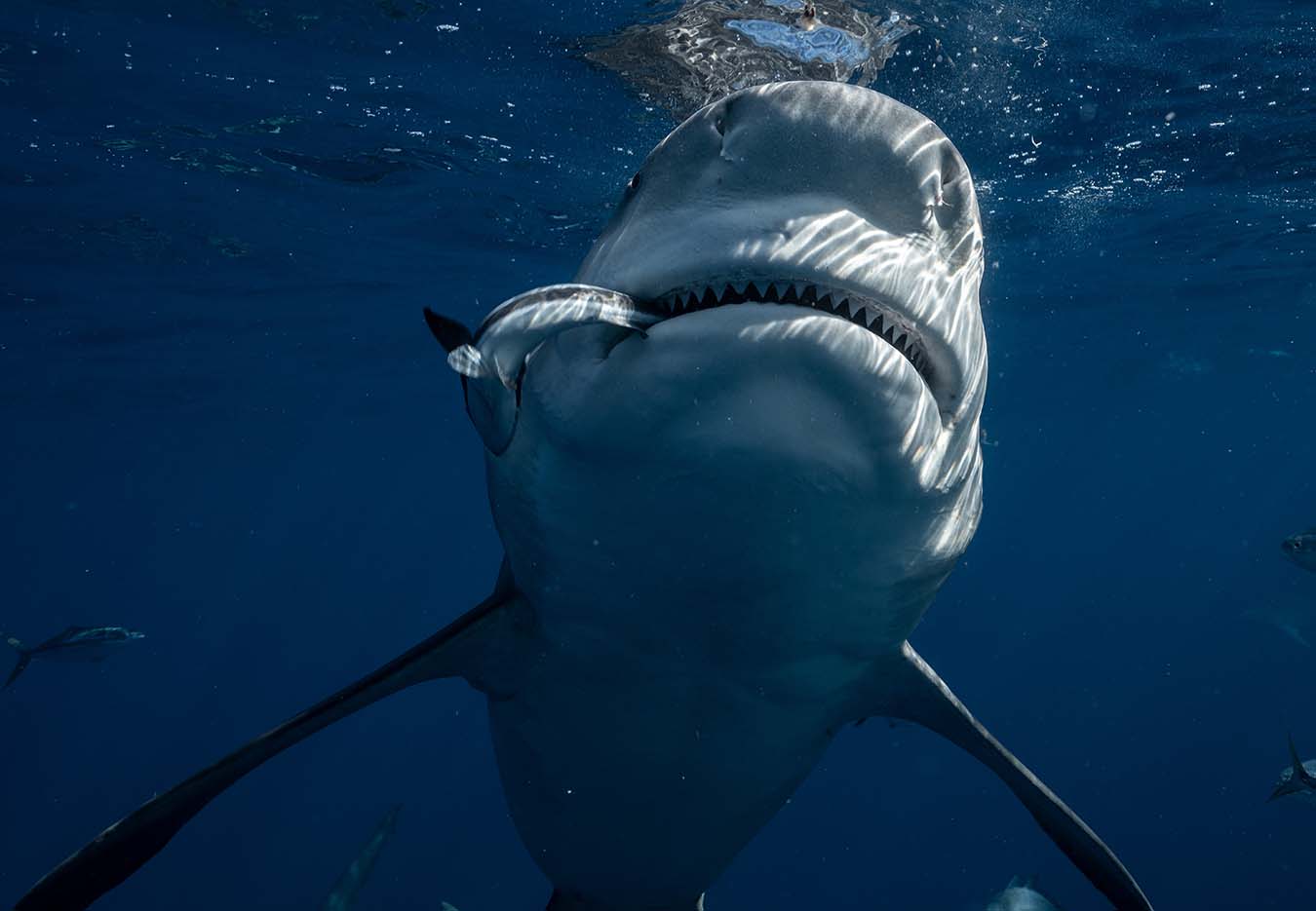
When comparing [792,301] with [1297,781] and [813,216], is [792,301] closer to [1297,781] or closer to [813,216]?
[813,216]

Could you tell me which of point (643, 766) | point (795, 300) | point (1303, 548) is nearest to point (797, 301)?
point (795, 300)

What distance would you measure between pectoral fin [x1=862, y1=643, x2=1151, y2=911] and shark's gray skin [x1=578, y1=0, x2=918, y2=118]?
25.9 ft

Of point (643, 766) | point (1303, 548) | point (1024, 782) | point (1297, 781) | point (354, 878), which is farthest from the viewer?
point (1303, 548)

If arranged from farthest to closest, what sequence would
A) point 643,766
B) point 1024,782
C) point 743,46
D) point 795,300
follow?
point 743,46 → point 1024,782 → point 643,766 → point 795,300

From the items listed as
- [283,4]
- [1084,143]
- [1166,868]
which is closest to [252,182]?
[283,4]

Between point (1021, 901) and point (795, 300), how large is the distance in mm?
9443

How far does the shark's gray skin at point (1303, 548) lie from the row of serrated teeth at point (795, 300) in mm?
14371

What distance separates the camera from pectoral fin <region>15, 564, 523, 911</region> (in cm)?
272

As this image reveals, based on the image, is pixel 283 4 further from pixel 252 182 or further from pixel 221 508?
pixel 221 508

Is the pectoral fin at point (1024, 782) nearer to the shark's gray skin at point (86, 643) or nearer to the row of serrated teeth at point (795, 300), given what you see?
the row of serrated teeth at point (795, 300)

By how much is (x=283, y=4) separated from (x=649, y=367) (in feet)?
32.1

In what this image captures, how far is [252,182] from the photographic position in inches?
570

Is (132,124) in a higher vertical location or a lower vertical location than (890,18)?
lower

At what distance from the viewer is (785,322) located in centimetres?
183
